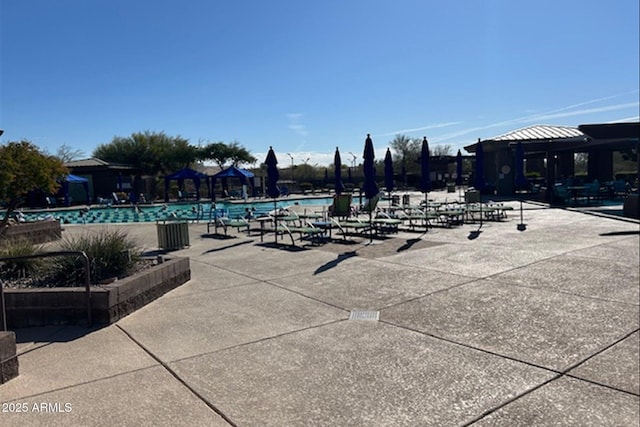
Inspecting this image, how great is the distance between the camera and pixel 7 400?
297 centimetres

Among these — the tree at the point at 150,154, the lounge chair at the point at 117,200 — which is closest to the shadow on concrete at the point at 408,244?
the lounge chair at the point at 117,200

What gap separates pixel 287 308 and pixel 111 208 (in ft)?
86.0

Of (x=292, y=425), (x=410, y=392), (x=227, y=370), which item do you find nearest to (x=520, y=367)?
(x=410, y=392)

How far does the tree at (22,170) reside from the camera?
31.5ft

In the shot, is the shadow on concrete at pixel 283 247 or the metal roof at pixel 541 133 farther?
the metal roof at pixel 541 133

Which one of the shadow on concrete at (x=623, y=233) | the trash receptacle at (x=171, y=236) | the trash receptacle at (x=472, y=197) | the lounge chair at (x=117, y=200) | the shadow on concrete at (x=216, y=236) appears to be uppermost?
the lounge chair at (x=117, y=200)

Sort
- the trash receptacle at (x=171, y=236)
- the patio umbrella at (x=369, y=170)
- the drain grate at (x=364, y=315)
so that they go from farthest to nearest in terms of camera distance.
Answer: the patio umbrella at (x=369, y=170)
the trash receptacle at (x=171, y=236)
the drain grate at (x=364, y=315)

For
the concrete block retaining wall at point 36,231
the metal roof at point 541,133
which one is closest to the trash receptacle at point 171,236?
the concrete block retaining wall at point 36,231

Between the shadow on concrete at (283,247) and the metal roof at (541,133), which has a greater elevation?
the metal roof at (541,133)

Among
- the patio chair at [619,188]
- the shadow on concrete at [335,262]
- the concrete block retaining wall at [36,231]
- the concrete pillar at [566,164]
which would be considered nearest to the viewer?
the shadow on concrete at [335,262]

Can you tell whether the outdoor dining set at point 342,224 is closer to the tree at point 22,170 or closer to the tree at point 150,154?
the tree at point 22,170

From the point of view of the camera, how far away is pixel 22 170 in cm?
994

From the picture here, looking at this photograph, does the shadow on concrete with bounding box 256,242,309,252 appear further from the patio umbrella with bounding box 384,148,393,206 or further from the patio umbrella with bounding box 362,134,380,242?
the patio umbrella with bounding box 384,148,393,206

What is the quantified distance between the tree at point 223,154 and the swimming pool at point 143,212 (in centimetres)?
1741
